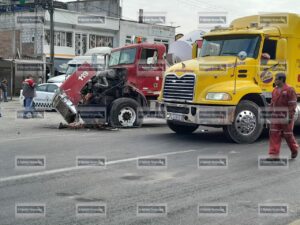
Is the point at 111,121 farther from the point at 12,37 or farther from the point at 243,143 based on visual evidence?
the point at 12,37

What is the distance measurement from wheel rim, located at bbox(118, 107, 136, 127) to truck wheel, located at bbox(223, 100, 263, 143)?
419 centimetres

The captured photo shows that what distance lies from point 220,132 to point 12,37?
33.8 metres

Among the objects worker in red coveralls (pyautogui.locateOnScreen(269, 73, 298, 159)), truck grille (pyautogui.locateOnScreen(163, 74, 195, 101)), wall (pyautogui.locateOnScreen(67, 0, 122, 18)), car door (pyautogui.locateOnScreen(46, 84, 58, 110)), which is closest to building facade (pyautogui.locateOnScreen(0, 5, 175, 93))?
wall (pyautogui.locateOnScreen(67, 0, 122, 18))

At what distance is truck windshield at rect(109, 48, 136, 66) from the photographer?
15.8 meters

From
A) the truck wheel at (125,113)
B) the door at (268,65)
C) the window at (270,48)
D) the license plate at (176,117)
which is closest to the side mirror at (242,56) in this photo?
the door at (268,65)

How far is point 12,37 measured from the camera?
143ft

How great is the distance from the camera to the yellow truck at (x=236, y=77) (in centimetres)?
1122

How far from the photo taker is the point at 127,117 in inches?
589

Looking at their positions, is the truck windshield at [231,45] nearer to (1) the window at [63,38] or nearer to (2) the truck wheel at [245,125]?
(2) the truck wheel at [245,125]

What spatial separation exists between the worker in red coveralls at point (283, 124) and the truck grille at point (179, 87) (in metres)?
2.44

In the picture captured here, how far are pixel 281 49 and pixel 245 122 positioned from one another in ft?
7.14

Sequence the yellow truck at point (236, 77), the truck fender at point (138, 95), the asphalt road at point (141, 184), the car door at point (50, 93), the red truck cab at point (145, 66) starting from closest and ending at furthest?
the asphalt road at point (141, 184) → the yellow truck at point (236, 77) → the truck fender at point (138, 95) → the red truck cab at point (145, 66) → the car door at point (50, 93)

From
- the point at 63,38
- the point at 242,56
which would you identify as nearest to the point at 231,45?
the point at 242,56

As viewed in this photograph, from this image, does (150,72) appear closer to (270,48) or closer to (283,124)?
(270,48)
